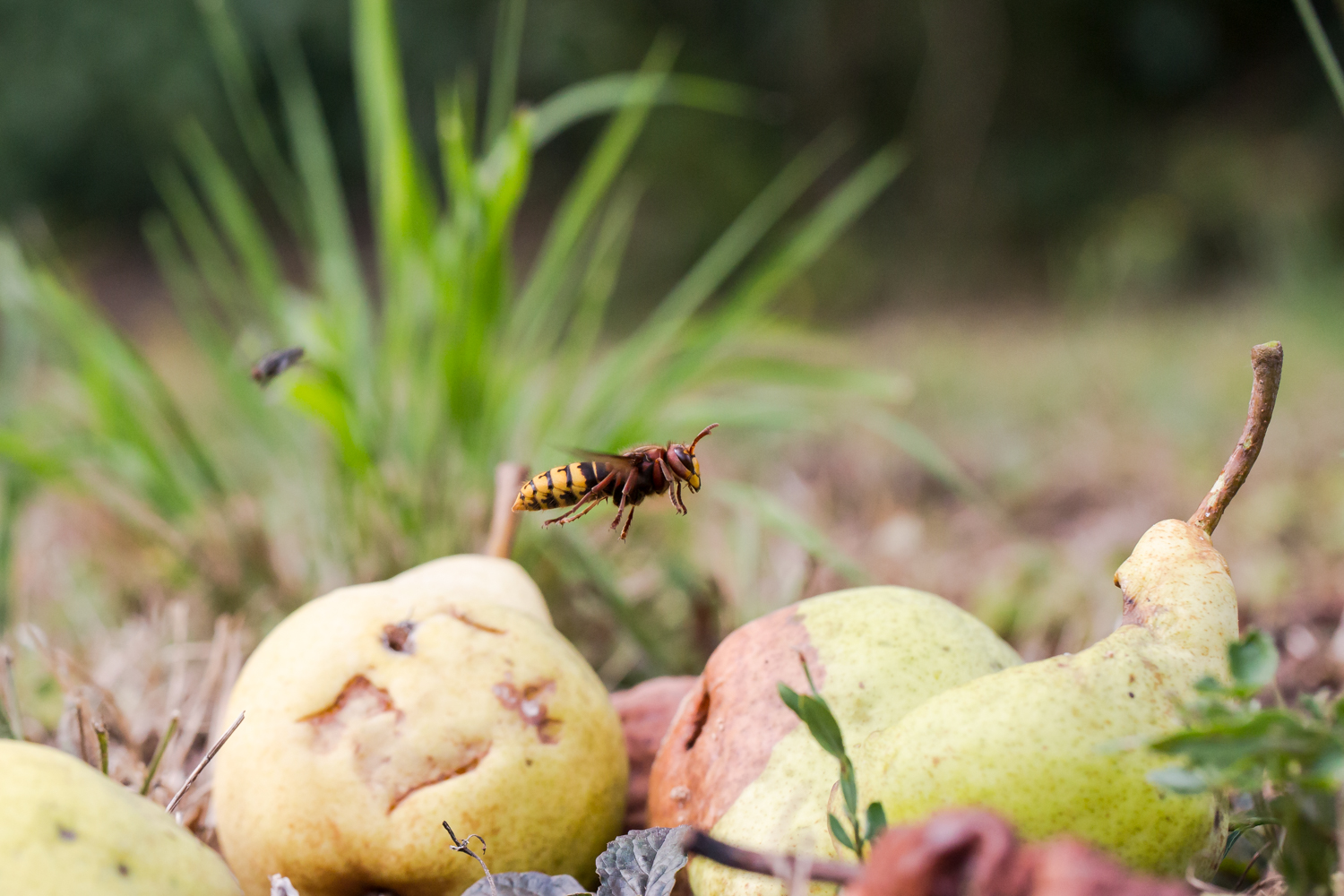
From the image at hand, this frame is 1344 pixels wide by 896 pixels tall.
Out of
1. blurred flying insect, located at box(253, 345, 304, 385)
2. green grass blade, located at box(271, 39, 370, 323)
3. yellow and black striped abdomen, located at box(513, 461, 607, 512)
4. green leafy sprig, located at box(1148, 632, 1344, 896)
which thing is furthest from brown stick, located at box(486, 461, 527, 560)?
green grass blade, located at box(271, 39, 370, 323)

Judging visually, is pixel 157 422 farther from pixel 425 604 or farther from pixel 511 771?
pixel 511 771

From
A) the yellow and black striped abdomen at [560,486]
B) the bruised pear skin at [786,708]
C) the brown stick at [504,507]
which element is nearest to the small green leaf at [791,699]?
the bruised pear skin at [786,708]

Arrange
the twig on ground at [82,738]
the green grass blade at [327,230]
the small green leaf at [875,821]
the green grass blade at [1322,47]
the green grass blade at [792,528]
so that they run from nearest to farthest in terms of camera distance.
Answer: the small green leaf at [875,821] < the green grass blade at [1322,47] < the twig on ground at [82,738] < the green grass blade at [792,528] < the green grass blade at [327,230]

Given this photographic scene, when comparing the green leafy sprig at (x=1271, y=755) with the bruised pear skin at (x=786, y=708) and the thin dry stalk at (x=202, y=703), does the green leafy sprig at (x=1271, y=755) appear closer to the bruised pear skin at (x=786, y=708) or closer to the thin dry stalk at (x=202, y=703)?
the bruised pear skin at (x=786, y=708)

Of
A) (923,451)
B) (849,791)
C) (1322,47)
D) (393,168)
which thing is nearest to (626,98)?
(393,168)

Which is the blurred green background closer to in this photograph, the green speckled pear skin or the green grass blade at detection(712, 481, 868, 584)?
the green grass blade at detection(712, 481, 868, 584)
